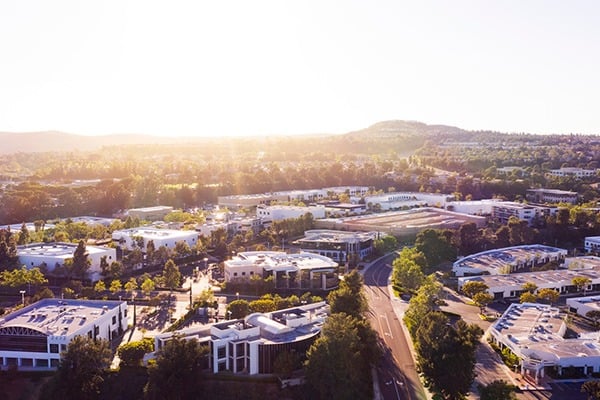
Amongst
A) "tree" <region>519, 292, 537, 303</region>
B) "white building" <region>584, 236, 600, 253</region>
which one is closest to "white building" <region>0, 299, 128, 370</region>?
"tree" <region>519, 292, 537, 303</region>

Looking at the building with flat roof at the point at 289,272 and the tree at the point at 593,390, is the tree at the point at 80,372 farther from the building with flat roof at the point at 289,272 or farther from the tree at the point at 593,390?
the tree at the point at 593,390

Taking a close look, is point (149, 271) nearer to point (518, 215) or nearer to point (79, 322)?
point (79, 322)

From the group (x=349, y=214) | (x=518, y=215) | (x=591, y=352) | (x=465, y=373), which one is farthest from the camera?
(x=349, y=214)

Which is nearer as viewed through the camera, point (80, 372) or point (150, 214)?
point (80, 372)

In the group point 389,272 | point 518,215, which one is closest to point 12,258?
point 389,272

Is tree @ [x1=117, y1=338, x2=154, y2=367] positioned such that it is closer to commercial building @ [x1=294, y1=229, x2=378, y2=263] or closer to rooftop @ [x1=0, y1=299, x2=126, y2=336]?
rooftop @ [x1=0, y1=299, x2=126, y2=336]

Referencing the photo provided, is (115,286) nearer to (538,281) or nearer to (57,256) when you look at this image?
(57,256)

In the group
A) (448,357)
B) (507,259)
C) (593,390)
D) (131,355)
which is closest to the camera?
(593,390)

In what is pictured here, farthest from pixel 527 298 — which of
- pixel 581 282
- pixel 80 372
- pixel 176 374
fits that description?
pixel 80 372
